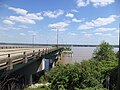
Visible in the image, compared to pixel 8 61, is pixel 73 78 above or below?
below

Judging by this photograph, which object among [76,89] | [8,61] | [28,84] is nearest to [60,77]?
[76,89]

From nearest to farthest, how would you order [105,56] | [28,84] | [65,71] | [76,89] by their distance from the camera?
[76,89] < [65,71] < [28,84] < [105,56]

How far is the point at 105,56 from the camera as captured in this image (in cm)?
7819

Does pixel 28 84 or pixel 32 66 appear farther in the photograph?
pixel 28 84

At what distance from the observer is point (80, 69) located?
26188 mm

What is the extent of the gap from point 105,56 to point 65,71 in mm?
52303

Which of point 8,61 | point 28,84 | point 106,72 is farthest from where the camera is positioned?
point 28,84

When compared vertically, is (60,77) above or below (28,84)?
above

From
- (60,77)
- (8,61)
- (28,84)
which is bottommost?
(28,84)

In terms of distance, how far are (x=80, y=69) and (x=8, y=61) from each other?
8.98 metres

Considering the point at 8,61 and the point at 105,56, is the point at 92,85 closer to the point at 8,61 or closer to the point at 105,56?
the point at 8,61

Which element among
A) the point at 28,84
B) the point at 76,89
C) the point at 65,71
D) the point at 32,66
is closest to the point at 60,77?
the point at 65,71

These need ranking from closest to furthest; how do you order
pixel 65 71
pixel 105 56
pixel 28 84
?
pixel 65 71, pixel 28 84, pixel 105 56

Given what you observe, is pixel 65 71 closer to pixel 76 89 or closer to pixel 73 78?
pixel 73 78
